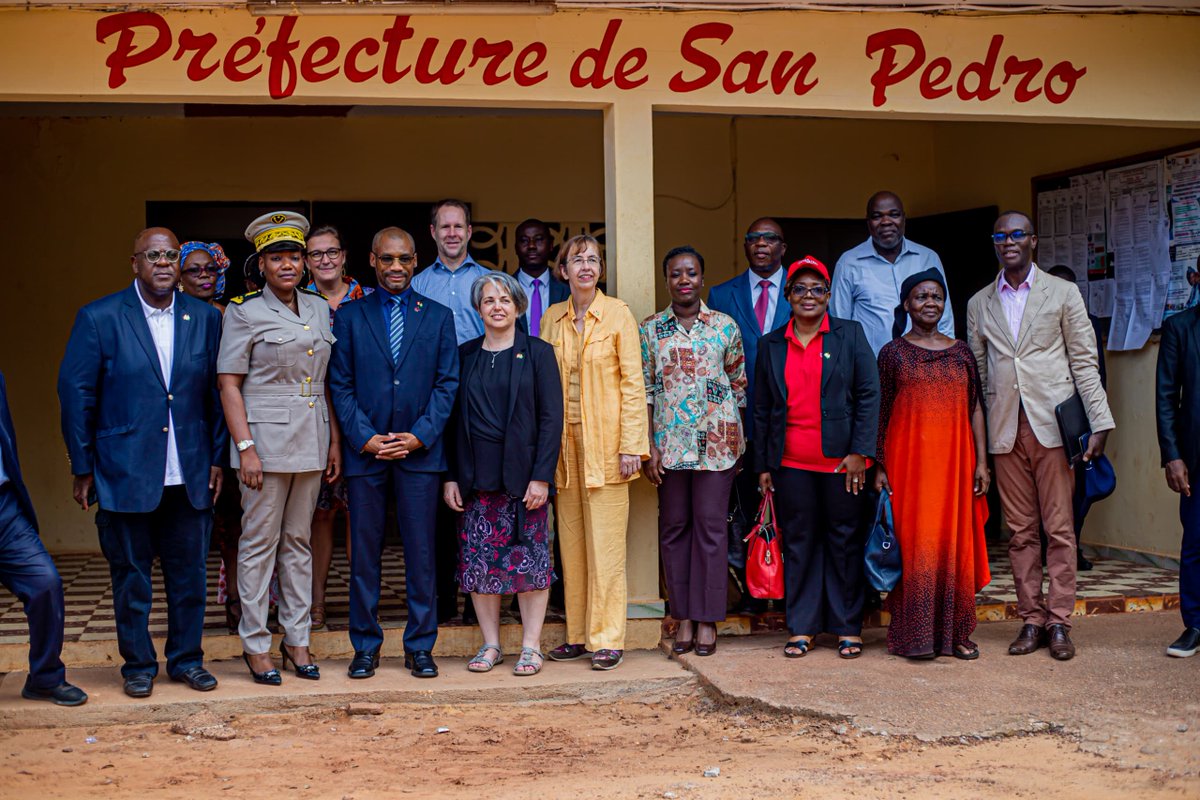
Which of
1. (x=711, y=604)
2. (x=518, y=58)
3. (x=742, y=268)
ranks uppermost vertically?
(x=518, y=58)

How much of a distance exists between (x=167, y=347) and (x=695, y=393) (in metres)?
2.40

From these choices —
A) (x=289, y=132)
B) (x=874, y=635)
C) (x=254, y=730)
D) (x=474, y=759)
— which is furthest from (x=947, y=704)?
(x=289, y=132)

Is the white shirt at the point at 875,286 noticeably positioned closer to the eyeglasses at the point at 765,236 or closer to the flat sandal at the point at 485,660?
the eyeglasses at the point at 765,236

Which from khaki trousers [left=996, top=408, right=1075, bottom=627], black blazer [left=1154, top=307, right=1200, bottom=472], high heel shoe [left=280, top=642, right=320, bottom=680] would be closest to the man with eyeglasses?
high heel shoe [left=280, top=642, right=320, bottom=680]

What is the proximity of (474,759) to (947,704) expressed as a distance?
1968mm

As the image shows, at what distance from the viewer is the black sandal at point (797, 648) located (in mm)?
6270

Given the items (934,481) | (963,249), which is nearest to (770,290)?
(934,481)

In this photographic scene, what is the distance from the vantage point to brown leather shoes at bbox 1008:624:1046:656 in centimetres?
624

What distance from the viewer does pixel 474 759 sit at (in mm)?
5090

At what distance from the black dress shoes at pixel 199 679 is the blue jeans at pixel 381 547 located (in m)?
0.65

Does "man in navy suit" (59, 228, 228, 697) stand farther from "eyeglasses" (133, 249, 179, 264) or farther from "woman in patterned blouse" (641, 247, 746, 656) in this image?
"woman in patterned blouse" (641, 247, 746, 656)

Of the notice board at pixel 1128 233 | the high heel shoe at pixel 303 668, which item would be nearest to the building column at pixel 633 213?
the high heel shoe at pixel 303 668

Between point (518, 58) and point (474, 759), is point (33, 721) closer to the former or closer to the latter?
point (474, 759)

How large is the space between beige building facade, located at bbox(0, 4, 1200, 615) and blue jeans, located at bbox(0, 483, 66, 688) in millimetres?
1995
